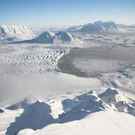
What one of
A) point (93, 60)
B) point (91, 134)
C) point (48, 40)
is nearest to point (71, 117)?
point (91, 134)

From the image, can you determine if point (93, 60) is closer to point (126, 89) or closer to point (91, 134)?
point (126, 89)

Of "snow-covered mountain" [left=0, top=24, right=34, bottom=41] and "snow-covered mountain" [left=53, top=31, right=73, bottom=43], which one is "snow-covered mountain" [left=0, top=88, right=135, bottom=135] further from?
"snow-covered mountain" [left=0, top=24, right=34, bottom=41]

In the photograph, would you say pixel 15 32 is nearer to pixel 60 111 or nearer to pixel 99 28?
pixel 99 28

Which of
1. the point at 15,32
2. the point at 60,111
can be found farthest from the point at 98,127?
the point at 15,32

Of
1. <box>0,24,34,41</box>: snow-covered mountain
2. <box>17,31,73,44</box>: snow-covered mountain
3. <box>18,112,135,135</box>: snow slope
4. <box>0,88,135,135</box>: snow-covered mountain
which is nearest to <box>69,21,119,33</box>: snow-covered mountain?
<box>0,24,34,41</box>: snow-covered mountain

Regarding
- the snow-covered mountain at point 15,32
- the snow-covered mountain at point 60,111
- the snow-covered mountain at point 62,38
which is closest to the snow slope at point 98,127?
the snow-covered mountain at point 60,111

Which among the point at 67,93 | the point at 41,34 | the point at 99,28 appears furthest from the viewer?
the point at 99,28
